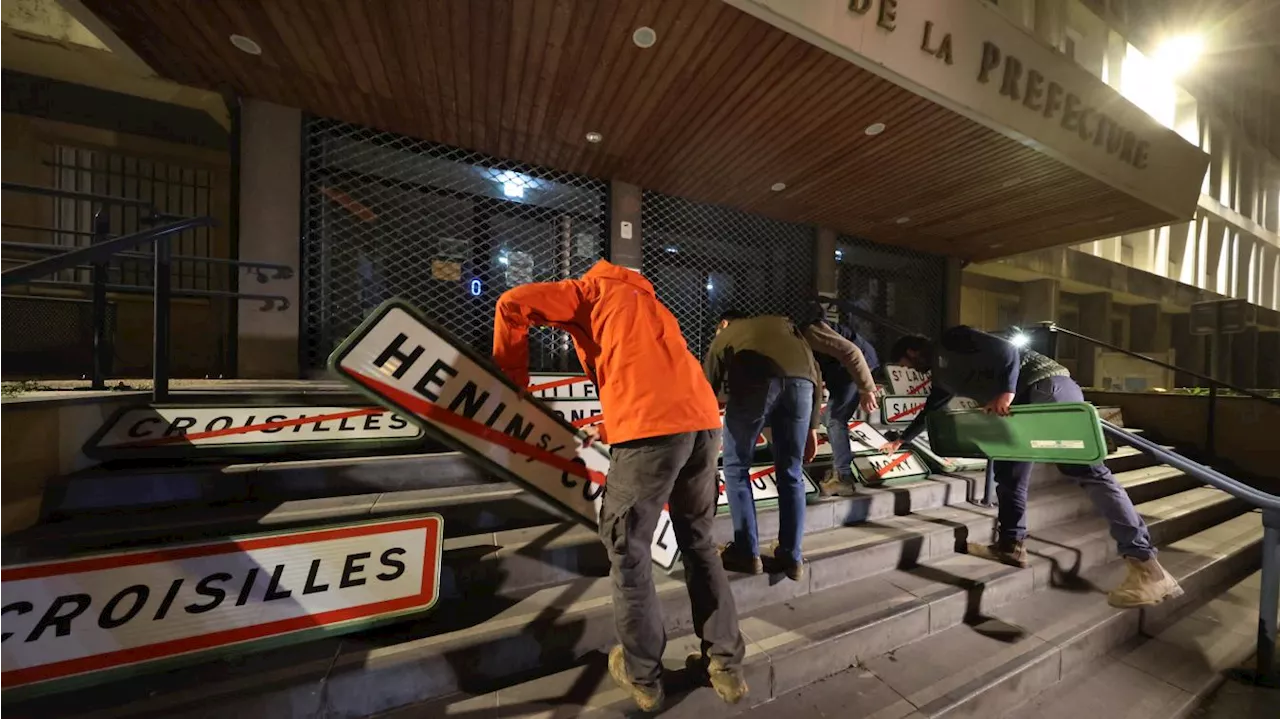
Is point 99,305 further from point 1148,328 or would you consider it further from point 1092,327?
point 1148,328

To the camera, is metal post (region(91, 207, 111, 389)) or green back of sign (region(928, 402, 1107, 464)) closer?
green back of sign (region(928, 402, 1107, 464))

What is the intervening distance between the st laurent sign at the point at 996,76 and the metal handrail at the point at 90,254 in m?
3.48

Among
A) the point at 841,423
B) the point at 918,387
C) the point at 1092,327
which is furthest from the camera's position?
the point at 1092,327

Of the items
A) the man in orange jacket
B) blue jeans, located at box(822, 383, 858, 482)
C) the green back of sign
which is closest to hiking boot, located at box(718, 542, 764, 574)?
the man in orange jacket

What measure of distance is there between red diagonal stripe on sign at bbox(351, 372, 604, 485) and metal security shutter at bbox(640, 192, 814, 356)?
12.8ft

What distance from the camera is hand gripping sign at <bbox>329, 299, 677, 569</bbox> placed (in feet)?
5.49

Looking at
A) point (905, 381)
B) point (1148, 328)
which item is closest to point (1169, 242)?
point (1148, 328)

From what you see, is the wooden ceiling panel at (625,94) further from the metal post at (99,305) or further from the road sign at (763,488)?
the road sign at (763,488)

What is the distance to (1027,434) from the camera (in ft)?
7.95

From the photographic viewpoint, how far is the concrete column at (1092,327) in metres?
10.1

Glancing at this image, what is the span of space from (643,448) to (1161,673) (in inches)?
120

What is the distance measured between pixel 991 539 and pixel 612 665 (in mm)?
2999

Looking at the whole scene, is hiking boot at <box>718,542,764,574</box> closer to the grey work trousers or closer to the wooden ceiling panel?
the grey work trousers

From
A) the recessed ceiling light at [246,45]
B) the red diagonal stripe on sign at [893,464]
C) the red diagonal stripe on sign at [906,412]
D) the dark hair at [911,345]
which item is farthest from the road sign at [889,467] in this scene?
the recessed ceiling light at [246,45]
